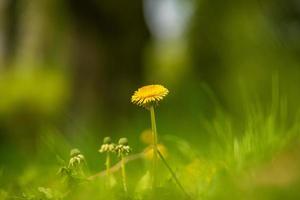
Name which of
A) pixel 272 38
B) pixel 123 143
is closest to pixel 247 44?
pixel 272 38

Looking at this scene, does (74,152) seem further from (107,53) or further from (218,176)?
(107,53)

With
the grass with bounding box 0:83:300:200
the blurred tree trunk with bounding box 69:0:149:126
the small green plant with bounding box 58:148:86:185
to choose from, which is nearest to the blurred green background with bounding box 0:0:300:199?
the blurred tree trunk with bounding box 69:0:149:126

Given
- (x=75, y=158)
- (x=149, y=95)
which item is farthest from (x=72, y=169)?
(x=149, y=95)

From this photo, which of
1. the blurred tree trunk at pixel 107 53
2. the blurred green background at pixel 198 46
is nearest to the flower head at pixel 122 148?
the blurred green background at pixel 198 46

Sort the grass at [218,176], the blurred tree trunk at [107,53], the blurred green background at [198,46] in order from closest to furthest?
the grass at [218,176] < the blurred green background at [198,46] < the blurred tree trunk at [107,53]

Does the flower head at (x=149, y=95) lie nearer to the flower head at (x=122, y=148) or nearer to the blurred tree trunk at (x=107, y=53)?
the flower head at (x=122, y=148)

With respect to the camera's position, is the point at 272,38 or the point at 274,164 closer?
the point at 274,164

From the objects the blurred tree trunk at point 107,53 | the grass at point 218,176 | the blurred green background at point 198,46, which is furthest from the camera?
the blurred tree trunk at point 107,53

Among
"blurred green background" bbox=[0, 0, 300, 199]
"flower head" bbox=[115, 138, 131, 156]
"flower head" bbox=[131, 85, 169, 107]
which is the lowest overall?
"flower head" bbox=[115, 138, 131, 156]

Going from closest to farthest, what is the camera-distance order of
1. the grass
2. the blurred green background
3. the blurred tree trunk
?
the grass, the blurred green background, the blurred tree trunk

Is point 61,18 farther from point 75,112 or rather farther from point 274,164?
point 274,164

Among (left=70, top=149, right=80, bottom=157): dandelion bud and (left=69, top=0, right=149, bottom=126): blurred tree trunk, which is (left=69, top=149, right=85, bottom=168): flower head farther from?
(left=69, top=0, right=149, bottom=126): blurred tree trunk
